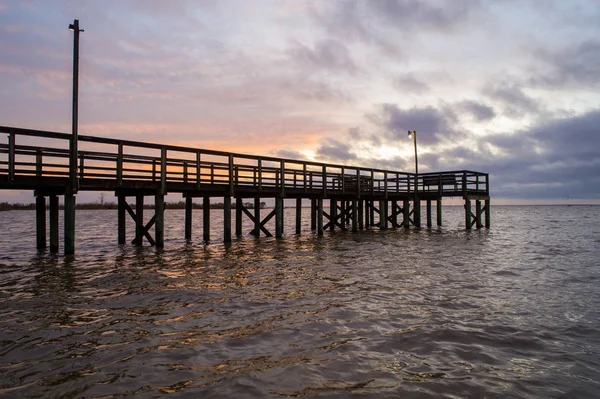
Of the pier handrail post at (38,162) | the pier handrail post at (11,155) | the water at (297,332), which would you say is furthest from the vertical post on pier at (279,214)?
the pier handrail post at (11,155)

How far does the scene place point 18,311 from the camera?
6.66 m

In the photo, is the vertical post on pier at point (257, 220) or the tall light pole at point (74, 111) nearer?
the tall light pole at point (74, 111)

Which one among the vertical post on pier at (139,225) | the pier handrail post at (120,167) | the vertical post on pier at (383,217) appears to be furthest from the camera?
the vertical post on pier at (383,217)

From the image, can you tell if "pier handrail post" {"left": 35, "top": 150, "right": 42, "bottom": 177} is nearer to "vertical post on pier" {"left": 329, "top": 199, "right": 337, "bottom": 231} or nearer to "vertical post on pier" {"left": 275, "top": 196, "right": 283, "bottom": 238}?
"vertical post on pier" {"left": 275, "top": 196, "right": 283, "bottom": 238}

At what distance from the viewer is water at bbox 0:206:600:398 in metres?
4.09

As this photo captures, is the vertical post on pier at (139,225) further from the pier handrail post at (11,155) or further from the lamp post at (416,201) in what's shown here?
the lamp post at (416,201)

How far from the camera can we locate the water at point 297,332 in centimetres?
409

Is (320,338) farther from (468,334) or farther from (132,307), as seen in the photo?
(132,307)

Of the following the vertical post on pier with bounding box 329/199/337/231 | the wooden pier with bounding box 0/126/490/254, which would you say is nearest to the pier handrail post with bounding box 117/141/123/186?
the wooden pier with bounding box 0/126/490/254

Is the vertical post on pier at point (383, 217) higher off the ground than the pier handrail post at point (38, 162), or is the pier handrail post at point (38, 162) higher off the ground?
the pier handrail post at point (38, 162)

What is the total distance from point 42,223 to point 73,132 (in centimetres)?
482

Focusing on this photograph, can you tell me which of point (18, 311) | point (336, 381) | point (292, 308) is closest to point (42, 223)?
point (18, 311)

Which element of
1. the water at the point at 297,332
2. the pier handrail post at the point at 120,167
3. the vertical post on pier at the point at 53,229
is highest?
Result: the pier handrail post at the point at 120,167

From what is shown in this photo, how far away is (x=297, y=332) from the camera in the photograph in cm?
571
